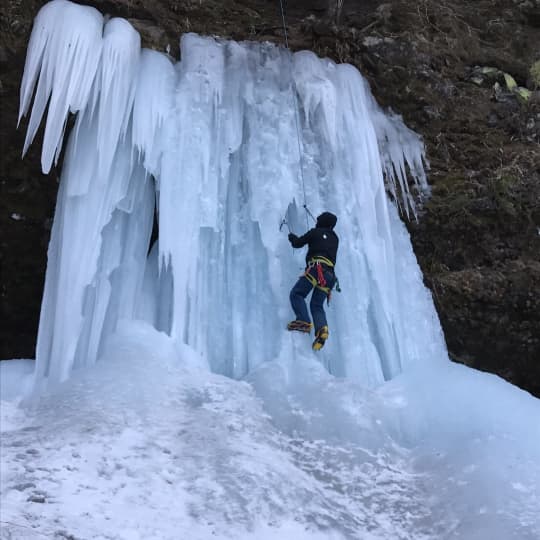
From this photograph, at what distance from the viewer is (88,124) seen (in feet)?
18.9

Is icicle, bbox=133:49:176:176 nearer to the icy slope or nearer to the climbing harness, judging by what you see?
the climbing harness

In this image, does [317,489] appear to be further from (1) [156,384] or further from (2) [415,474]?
(1) [156,384]

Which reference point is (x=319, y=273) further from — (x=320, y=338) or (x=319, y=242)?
(x=320, y=338)

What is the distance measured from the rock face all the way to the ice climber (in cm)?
205

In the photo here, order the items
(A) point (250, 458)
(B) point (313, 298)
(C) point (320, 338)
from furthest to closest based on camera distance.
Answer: (B) point (313, 298)
(C) point (320, 338)
(A) point (250, 458)

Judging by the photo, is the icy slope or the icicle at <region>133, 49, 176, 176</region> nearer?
the icy slope

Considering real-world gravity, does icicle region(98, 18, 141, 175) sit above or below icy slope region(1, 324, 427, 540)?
above

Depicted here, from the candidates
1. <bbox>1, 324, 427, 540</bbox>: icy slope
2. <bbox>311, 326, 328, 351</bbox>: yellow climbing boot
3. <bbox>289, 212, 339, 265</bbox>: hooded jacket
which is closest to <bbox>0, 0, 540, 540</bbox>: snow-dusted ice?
<bbox>1, 324, 427, 540</bbox>: icy slope

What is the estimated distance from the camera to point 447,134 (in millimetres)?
7023

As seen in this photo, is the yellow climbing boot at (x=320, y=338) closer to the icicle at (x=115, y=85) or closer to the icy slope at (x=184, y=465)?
the icy slope at (x=184, y=465)

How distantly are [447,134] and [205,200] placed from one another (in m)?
2.81

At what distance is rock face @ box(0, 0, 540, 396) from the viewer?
21.4 ft

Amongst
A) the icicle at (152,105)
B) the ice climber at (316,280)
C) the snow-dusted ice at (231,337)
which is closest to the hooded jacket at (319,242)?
the ice climber at (316,280)

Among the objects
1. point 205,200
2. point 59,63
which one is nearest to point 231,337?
point 205,200
